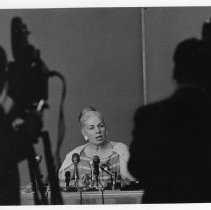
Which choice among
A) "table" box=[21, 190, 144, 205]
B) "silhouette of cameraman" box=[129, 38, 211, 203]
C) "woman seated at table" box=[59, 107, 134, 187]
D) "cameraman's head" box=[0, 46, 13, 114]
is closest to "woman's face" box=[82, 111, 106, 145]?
"woman seated at table" box=[59, 107, 134, 187]

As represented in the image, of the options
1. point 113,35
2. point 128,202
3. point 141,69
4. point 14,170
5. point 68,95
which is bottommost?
point 128,202

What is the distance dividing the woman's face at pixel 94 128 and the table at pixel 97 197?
274mm

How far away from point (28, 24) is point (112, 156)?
0.82 meters

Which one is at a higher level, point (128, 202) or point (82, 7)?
point (82, 7)

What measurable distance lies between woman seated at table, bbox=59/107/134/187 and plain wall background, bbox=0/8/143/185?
3 cm

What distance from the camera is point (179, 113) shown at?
1.76 metres

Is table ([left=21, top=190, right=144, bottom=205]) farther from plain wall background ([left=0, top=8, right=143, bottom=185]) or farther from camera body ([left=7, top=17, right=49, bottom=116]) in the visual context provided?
camera body ([left=7, top=17, right=49, bottom=116])

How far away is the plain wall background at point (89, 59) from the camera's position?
1.79 metres

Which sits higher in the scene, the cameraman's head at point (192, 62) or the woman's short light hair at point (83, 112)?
the cameraman's head at point (192, 62)

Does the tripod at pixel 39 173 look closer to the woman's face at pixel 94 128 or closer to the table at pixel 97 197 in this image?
the table at pixel 97 197

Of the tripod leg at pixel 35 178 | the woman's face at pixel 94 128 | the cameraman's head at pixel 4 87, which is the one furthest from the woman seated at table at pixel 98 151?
the cameraman's head at pixel 4 87

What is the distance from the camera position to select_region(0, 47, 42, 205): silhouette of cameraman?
1789 mm

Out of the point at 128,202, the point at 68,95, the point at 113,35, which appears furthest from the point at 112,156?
the point at 113,35

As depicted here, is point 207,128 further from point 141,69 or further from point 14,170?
point 14,170
